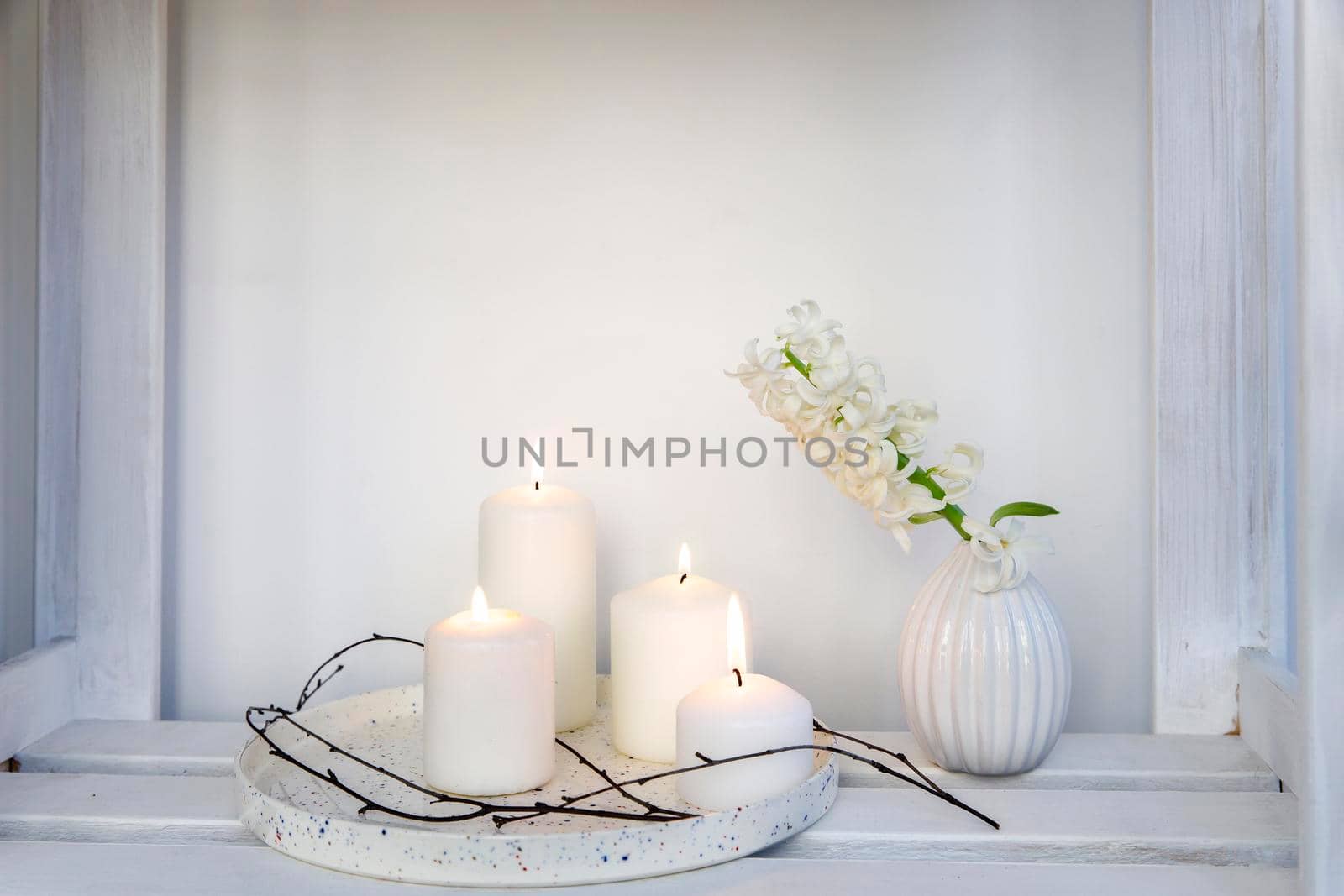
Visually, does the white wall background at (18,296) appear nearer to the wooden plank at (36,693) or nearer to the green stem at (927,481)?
the wooden plank at (36,693)

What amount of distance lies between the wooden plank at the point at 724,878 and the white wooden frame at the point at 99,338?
9.4 inches

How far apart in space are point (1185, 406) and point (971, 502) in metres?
0.16

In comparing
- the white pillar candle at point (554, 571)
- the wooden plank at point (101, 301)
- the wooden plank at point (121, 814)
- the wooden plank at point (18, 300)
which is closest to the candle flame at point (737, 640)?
the white pillar candle at point (554, 571)

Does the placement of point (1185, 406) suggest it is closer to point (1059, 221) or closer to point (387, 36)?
point (1059, 221)

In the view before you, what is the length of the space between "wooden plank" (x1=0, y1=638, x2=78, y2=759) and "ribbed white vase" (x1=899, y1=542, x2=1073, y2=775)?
584 mm

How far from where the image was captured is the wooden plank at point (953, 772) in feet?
2.12

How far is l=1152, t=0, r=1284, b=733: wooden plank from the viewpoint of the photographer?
722 millimetres

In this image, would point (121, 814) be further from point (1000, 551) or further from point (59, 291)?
point (1000, 551)

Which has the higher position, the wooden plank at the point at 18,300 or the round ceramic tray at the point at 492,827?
the wooden plank at the point at 18,300

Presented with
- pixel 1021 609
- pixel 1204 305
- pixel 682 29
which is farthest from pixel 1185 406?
pixel 682 29

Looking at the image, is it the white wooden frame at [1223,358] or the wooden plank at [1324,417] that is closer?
the wooden plank at [1324,417]

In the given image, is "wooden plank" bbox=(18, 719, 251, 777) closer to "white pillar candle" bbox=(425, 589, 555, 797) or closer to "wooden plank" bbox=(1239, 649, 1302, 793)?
"white pillar candle" bbox=(425, 589, 555, 797)

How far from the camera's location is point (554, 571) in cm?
69

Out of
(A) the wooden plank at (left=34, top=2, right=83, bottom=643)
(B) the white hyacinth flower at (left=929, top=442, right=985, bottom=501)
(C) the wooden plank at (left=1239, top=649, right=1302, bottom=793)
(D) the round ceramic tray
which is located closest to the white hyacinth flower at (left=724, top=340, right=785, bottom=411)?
(B) the white hyacinth flower at (left=929, top=442, right=985, bottom=501)
